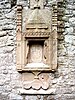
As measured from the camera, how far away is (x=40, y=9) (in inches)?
188

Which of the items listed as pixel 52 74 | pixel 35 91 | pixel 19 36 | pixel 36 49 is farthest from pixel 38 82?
pixel 19 36

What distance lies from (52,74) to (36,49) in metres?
0.49

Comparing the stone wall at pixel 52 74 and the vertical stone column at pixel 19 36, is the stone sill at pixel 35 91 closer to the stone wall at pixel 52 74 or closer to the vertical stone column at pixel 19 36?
the stone wall at pixel 52 74

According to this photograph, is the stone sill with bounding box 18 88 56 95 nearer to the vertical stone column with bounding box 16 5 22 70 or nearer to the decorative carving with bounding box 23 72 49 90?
the decorative carving with bounding box 23 72 49 90

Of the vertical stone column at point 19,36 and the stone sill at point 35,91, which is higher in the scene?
the vertical stone column at point 19,36

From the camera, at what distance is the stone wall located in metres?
4.66

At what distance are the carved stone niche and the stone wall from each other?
10 centimetres

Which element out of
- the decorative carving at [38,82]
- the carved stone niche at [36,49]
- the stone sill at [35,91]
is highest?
the carved stone niche at [36,49]

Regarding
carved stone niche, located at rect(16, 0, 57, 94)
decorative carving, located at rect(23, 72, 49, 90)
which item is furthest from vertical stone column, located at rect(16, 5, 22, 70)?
decorative carving, located at rect(23, 72, 49, 90)

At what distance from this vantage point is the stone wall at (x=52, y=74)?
15.3 feet

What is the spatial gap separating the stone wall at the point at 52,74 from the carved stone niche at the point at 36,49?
0.10 m

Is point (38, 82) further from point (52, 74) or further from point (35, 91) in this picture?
point (52, 74)

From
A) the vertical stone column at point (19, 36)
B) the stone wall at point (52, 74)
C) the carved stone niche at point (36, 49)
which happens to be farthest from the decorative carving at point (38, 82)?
the vertical stone column at point (19, 36)

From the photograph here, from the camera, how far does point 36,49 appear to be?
4.81 meters
